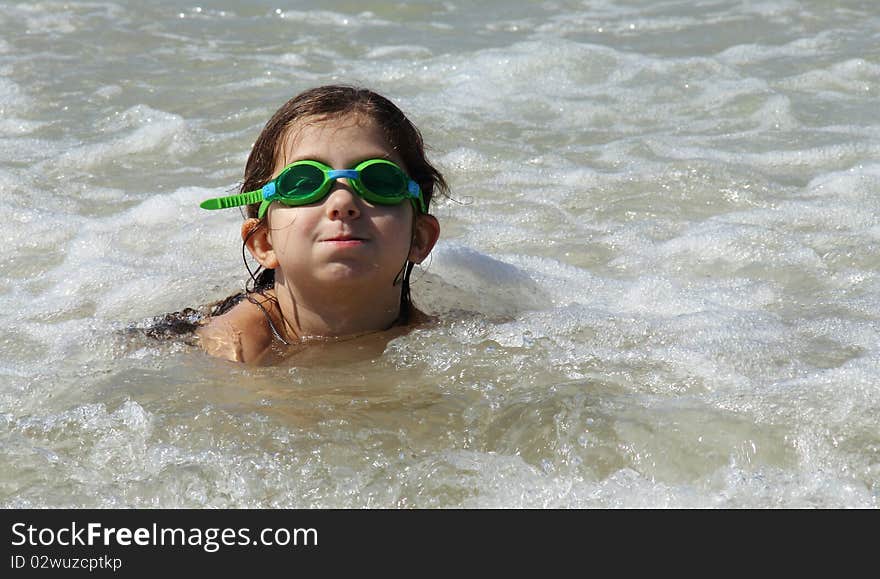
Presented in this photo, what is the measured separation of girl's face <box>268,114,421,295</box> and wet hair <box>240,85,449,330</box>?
0.10 ft

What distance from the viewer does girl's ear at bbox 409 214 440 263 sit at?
404 cm

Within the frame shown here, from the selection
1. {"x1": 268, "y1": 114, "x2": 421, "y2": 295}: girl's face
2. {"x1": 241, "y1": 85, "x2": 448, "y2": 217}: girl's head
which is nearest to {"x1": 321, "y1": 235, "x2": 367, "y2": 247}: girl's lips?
{"x1": 268, "y1": 114, "x2": 421, "y2": 295}: girl's face

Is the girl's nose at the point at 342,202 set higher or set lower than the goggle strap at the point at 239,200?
higher

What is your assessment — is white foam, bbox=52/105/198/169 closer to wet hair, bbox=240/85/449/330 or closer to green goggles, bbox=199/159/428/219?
wet hair, bbox=240/85/449/330

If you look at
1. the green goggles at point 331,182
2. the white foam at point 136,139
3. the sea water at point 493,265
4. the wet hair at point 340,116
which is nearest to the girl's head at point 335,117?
the wet hair at point 340,116

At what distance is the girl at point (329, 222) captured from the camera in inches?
146

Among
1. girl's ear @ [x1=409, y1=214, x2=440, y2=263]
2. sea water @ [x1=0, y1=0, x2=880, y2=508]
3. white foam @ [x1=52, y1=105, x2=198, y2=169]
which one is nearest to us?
sea water @ [x1=0, y1=0, x2=880, y2=508]

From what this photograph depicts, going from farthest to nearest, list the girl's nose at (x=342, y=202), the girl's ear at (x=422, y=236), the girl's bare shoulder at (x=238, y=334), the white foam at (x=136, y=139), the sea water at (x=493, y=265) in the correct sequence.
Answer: the white foam at (x=136, y=139) < the girl's ear at (x=422, y=236) < the girl's bare shoulder at (x=238, y=334) < the girl's nose at (x=342, y=202) < the sea water at (x=493, y=265)

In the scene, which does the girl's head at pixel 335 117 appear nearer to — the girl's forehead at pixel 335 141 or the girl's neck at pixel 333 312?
the girl's forehead at pixel 335 141

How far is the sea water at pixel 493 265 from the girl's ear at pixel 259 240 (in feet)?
1.35

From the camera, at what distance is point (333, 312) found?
12.8 feet

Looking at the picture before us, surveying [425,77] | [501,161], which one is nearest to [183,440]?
[501,161]
